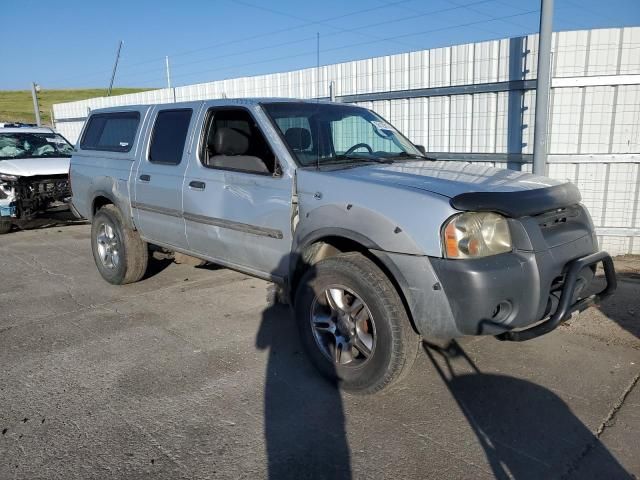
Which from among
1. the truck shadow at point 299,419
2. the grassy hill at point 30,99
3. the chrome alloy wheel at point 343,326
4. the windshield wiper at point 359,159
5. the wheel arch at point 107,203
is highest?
the grassy hill at point 30,99

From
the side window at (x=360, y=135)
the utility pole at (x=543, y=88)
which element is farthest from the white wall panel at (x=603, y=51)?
the side window at (x=360, y=135)

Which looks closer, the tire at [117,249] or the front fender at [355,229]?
the front fender at [355,229]

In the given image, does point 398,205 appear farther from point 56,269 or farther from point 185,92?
point 185,92

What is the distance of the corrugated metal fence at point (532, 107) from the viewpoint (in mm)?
6258

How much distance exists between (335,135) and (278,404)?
2.27 metres

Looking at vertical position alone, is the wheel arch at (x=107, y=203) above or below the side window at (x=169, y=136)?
below

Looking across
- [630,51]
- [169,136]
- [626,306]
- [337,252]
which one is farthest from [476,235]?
[630,51]

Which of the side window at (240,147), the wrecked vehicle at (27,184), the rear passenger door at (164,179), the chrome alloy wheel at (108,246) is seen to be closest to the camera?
the side window at (240,147)

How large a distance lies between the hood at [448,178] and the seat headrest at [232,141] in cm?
92

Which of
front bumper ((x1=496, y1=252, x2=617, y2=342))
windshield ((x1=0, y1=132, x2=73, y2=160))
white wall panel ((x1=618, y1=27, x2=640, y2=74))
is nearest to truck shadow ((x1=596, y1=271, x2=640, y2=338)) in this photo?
front bumper ((x1=496, y1=252, x2=617, y2=342))

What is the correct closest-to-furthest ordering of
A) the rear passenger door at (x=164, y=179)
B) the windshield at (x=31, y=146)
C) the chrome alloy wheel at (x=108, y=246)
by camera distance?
the rear passenger door at (x=164, y=179)
the chrome alloy wheel at (x=108, y=246)
the windshield at (x=31, y=146)

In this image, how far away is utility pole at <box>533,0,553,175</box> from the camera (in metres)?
5.82

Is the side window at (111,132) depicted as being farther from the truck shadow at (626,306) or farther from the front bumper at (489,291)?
the truck shadow at (626,306)

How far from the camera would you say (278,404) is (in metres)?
3.31
